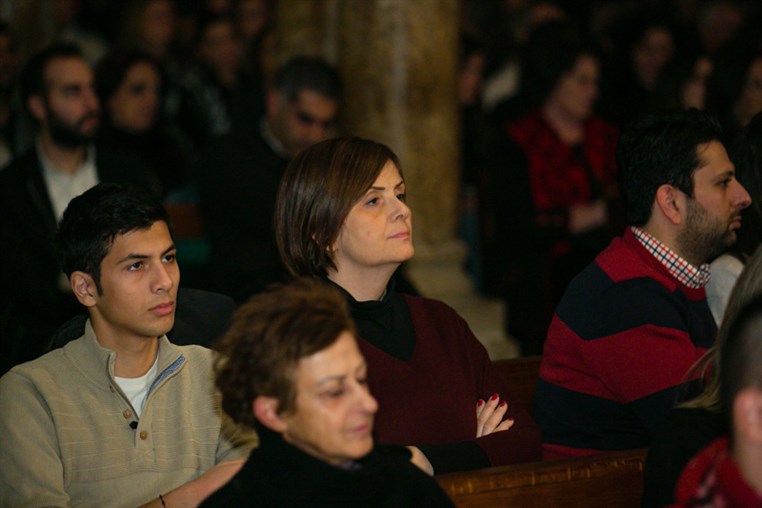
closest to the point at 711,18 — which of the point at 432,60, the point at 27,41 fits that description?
the point at 432,60

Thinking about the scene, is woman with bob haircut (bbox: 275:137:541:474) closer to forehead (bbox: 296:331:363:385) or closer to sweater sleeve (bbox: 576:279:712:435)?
sweater sleeve (bbox: 576:279:712:435)

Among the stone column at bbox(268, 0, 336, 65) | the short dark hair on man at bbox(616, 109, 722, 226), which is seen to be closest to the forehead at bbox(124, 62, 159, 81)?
the stone column at bbox(268, 0, 336, 65)

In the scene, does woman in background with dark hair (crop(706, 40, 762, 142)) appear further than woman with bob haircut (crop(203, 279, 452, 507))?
Yes

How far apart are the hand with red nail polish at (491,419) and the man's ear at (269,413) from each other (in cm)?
83

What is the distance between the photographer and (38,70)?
5156mm

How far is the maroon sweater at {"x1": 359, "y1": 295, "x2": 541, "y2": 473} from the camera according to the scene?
2793 mm

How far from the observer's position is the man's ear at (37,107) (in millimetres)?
5078

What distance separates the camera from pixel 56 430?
8.92ft

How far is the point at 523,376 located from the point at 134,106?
314 centimetres

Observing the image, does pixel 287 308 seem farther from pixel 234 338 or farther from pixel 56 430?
pixel 56 430

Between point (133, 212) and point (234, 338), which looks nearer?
point (234, 338)

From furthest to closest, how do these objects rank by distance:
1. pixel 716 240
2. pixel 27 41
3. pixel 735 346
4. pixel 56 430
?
pixel 27 41 → pixel 716 240 → pixel 56 430 → pixel 735 346

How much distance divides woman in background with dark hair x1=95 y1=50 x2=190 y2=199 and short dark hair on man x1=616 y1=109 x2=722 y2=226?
322cm

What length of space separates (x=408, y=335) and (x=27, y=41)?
5.72m
